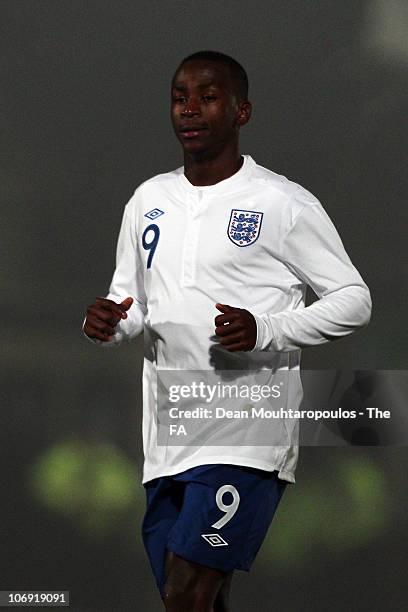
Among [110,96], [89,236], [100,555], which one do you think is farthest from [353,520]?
[110,96]

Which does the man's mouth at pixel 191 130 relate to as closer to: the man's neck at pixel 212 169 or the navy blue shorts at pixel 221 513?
the man's neck at pixel 212 169

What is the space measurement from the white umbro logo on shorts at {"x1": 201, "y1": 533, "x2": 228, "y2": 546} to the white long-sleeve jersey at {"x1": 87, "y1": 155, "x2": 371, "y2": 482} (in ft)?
0.53

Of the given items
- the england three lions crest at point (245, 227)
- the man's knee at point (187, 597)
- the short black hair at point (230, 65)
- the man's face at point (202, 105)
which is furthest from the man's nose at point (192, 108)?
the man's knee at point (187, 597)

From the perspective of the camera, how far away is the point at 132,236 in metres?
3.84

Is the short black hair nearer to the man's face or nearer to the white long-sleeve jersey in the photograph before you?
the man's face

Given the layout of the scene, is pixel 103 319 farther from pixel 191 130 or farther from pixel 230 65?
pixel 230 65

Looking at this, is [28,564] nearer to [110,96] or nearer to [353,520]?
[353,520]

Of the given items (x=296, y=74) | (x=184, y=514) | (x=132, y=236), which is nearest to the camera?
(x=184, y=514)

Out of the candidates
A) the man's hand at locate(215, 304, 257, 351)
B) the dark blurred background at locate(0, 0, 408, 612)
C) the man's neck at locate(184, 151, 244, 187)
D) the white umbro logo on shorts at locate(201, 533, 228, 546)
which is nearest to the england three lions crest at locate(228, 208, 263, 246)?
the man's neck at locate(184, 151, 244, 187)

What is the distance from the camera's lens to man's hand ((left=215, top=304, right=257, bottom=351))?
3.43 meters

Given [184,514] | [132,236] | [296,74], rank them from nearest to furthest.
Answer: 1. [184,514]
2. [132,236]
3. [296,74]

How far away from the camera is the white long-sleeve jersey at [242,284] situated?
3600mm

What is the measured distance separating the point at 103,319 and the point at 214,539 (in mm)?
555

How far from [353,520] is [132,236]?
4.82 ft
